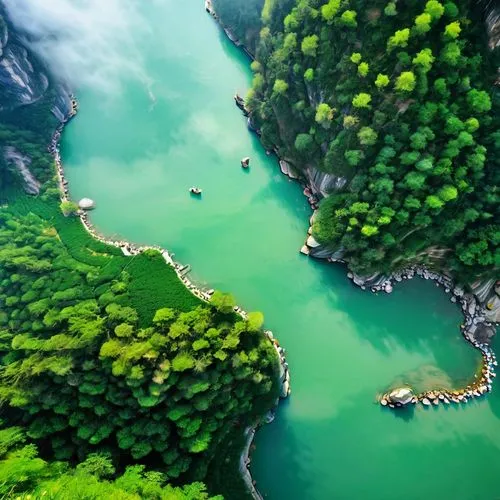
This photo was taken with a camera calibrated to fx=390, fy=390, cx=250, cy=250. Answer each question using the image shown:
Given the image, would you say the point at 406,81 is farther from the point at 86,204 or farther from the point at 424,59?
the point at 86,204

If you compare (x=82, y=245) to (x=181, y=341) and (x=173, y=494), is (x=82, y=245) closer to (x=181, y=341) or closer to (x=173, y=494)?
(x=181, y=341)

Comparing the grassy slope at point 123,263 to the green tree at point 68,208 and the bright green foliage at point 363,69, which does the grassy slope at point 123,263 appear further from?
the bright green foliage at point 363,69

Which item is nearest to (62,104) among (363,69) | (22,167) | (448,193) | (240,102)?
(22,167)

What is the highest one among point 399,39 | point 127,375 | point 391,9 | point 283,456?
point 391,9

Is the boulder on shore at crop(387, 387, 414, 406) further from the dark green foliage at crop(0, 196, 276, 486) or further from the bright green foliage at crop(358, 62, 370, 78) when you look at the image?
the bright green foliage at crop(358, 62, 370, 78)

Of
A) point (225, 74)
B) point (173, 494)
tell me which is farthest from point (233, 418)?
point (225, 74)

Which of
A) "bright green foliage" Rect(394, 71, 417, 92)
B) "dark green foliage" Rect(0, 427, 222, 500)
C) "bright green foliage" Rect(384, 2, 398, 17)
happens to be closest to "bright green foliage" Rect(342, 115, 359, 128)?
"bright green foliage" Rect(394, 71, 417, 92)
